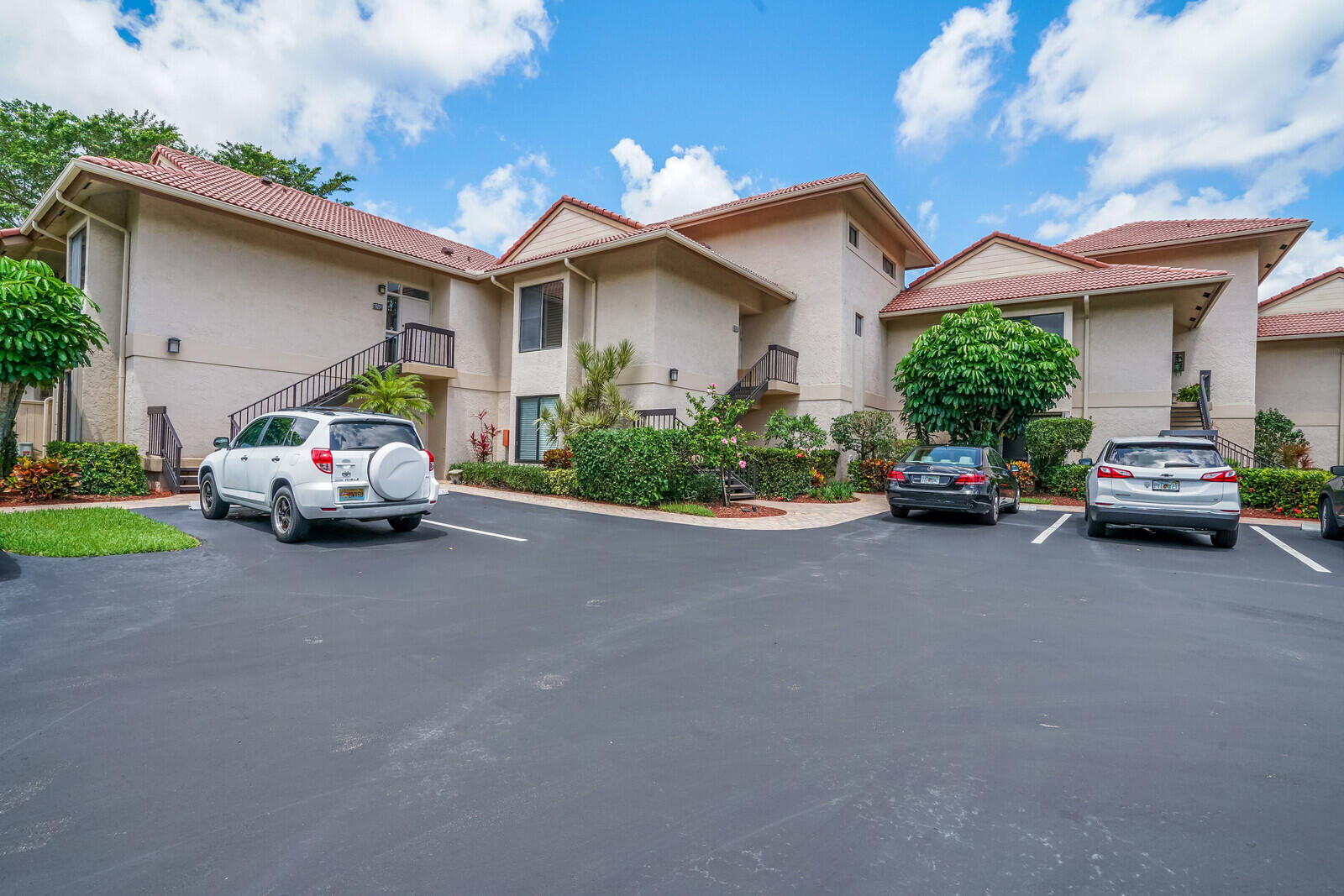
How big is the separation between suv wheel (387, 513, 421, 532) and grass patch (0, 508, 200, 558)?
238cm

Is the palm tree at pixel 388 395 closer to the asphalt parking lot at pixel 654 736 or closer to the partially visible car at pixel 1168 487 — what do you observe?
the asphalt parking lot at pixel 654 736

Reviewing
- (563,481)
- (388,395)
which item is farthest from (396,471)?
(388,395)

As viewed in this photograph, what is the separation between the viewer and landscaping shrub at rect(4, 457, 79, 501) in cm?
1158

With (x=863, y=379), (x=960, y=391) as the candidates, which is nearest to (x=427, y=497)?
(x=960, y=391)

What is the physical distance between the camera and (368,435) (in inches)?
356

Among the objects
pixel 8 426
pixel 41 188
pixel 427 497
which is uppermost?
pixel 41 188

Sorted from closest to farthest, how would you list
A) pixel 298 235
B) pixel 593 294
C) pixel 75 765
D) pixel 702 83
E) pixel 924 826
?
pixel 924 826 → pixel 75 765 → pixel 702 83 → pixel 298 235 → pixel 593 294

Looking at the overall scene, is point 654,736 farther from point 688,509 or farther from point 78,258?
point 78,258

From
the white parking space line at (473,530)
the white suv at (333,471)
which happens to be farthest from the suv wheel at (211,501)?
the white parking space line at (473,530)

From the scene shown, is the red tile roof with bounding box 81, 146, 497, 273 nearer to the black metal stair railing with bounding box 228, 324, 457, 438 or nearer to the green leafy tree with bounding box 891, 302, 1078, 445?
the black metal stair railing with bounding box 228, 324, 457, 438

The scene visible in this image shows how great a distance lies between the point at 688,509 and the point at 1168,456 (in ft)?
25.1

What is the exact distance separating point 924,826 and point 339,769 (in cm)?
246

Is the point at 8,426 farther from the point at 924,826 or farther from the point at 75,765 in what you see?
the point at 924,826

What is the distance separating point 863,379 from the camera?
20.8 metres
